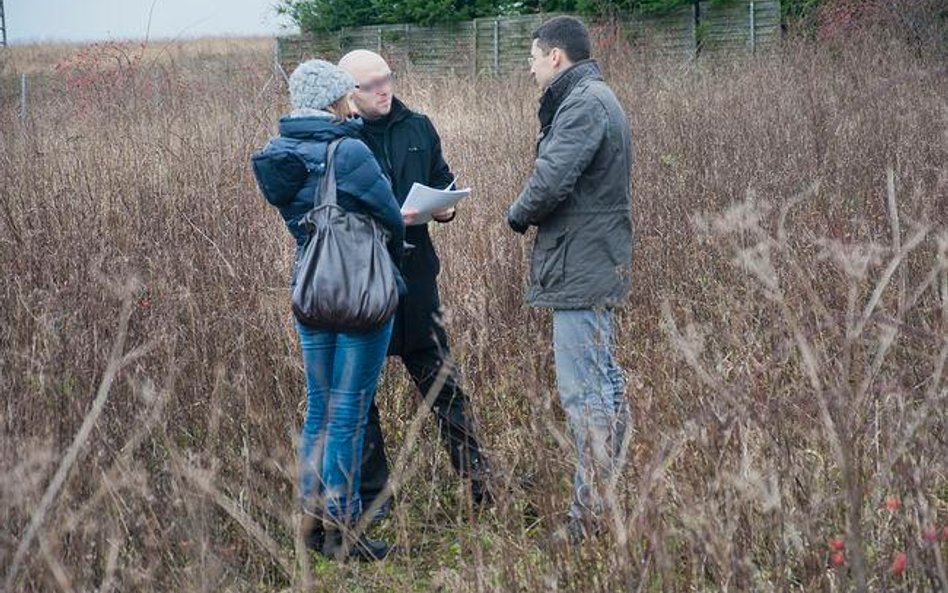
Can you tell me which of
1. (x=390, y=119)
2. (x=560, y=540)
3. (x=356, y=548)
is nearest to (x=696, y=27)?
(x=390, y=119)

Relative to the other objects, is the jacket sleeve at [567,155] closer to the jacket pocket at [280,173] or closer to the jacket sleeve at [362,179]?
the jacket sleeve at [362,179]

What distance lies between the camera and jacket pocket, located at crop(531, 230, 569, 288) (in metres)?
4.08

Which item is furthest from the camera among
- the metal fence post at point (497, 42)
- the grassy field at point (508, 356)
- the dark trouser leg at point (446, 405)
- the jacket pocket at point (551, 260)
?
the metal fence post at point (497, 42)

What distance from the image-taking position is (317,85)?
12.8 ft

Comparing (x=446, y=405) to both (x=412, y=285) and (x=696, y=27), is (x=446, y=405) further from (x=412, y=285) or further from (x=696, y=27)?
(x=696, y=27)

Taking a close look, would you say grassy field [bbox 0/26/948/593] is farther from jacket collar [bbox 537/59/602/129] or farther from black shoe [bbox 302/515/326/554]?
jacket collar [bbox 537/59/602/129]

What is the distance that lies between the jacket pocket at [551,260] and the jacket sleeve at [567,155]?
0.13 m

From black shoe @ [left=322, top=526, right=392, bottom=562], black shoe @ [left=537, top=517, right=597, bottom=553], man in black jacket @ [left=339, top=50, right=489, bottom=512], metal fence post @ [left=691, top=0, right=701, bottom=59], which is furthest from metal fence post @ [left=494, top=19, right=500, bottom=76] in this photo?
black shoe @ [left=537, top=517, right=597, bottom=553]

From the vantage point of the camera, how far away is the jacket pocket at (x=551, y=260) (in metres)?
4.08

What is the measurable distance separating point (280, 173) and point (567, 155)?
946mm

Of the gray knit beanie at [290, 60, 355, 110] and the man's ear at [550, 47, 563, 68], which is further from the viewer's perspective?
the man's ear at [550, 47, 563, 68]

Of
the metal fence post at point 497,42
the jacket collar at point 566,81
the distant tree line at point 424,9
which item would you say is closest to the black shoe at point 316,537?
the jacket collar at point 566,81

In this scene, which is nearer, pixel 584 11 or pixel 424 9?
pixel 584 11

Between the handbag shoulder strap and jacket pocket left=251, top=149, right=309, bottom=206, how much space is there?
7 cm
